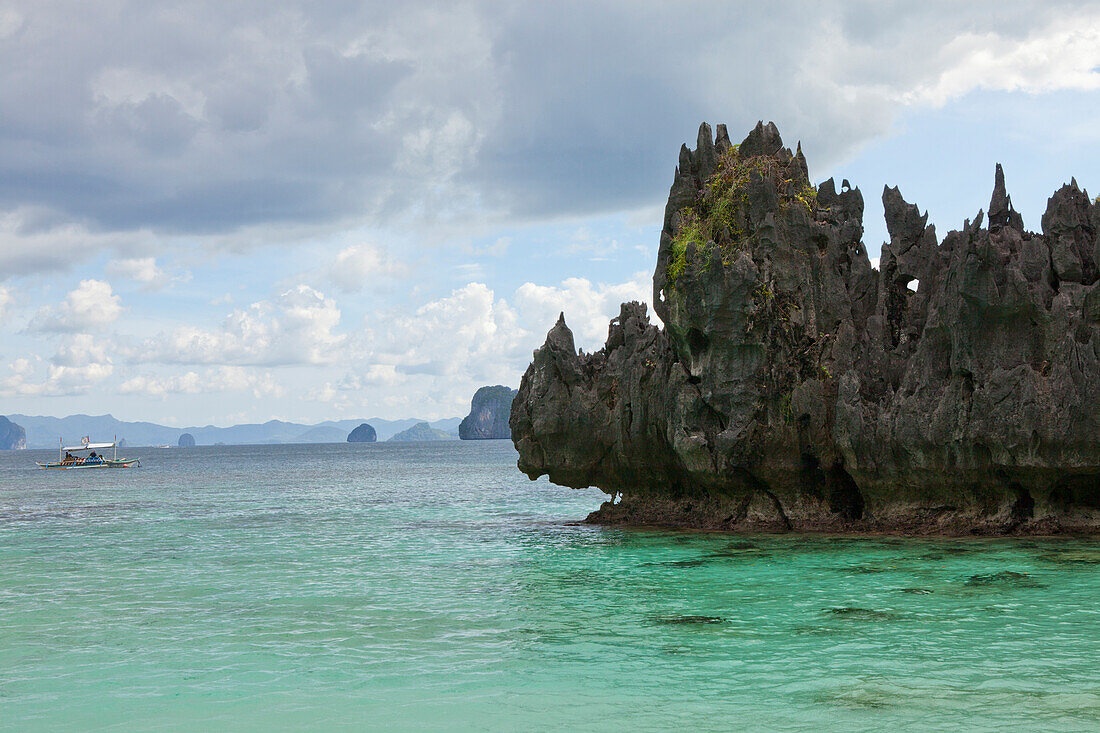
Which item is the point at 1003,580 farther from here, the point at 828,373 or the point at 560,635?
the point at 560,635

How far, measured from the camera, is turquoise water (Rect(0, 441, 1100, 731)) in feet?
48.0

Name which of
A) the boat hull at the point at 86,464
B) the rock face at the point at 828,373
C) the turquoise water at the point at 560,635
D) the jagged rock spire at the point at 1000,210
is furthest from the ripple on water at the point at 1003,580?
the boat hull at the point at 86,464

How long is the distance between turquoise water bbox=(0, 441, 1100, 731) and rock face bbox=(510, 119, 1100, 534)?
2686 mm

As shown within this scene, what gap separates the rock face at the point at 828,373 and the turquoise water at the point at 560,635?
269 cm

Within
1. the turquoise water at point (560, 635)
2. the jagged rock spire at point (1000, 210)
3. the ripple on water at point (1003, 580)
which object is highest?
the jagged rock spire at point (1000, 210)

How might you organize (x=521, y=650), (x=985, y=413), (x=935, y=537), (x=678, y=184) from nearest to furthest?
(x=521, y=650)
(x=985, y=413)
(x=935, y=537)
(x=678, y=184)

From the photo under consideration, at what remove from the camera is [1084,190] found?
32000 millimetres

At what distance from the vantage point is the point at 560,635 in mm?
20156

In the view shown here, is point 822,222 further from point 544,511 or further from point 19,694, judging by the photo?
point 19,694

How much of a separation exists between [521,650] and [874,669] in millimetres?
6914

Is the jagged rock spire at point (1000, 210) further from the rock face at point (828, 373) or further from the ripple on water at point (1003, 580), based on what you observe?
the ripple on water at point (1003, 580)

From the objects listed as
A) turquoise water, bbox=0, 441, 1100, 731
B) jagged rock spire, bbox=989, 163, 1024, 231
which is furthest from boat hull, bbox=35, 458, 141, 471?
jagged rock spire, bbox=989, 163, 1024, 231

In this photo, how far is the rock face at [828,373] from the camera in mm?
30047

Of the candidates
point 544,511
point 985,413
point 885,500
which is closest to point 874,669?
point 985,413
